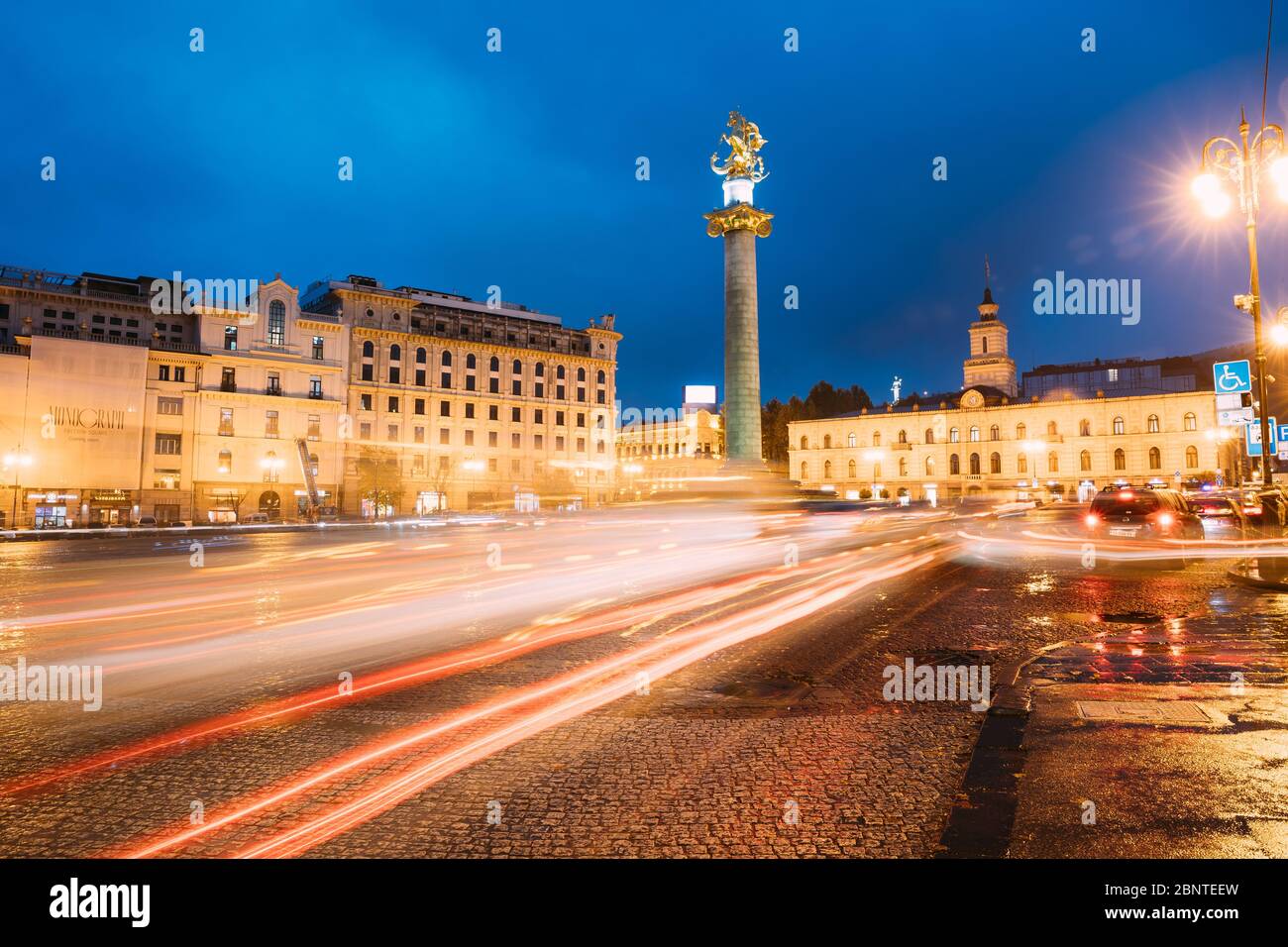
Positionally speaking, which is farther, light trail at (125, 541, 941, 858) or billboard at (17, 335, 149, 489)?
billboard at (17, 335, 149, 489)

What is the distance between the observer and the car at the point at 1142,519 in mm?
17188

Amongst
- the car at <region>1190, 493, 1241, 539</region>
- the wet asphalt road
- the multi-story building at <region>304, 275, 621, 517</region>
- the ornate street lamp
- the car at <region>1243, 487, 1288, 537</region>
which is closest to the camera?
the wet asphalt road

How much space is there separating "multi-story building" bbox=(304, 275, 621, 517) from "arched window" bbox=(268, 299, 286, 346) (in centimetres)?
487

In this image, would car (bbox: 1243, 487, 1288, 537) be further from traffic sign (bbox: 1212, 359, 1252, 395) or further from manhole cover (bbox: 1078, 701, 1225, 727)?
manhole cover (bbox: 1078, 701, 1225, 727)

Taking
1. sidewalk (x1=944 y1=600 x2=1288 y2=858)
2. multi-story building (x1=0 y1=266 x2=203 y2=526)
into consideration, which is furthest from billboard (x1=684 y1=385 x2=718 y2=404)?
sidewalk (x1=944 y1=600 x2=1288 y2=858)

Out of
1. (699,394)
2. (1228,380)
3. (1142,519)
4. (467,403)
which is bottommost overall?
(1142,519)

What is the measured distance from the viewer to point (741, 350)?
4191cm

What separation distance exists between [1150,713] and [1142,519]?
14.3 meters

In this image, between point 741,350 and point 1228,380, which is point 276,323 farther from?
point 1228,380

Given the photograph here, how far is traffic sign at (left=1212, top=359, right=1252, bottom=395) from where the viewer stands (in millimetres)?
14297

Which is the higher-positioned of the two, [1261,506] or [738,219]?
[738,219]

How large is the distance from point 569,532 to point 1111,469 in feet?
261

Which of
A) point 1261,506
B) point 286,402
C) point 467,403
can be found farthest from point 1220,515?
point 286,402
